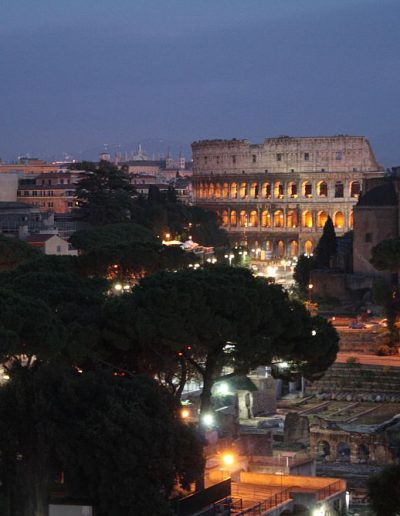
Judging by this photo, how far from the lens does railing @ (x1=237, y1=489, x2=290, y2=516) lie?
2588cm

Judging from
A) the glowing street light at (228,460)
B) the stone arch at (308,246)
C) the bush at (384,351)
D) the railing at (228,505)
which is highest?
the stone arch at (308,246)

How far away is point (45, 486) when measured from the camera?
81.7 feet

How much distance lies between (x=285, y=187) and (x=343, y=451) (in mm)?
75998

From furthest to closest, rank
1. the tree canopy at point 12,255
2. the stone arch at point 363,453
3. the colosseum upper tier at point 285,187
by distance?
the colosseum upper tier at point 285,187
the tree canopy at point 12,255
the stone arch at point 363,453

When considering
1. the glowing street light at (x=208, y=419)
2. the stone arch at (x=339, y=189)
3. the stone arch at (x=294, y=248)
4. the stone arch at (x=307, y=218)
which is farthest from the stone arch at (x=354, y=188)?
the glowing street light at (x=208, y=419)

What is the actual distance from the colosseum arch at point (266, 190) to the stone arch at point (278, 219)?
2.18m

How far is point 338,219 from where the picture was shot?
4281 inches

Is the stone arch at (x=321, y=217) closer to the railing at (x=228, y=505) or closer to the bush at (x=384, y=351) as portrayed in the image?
the bush at (x=384, y=351)

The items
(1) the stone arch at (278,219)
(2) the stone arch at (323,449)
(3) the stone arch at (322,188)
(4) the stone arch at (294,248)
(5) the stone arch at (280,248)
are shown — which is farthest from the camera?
(3) the stone arch at (322,188)

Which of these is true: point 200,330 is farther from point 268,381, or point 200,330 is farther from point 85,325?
point 268,381

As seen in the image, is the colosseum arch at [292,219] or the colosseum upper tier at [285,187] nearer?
the colosseum upper tier at [285,187]

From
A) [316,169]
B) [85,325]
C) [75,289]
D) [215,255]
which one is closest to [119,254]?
[75,289]

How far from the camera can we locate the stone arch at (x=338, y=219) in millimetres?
108000

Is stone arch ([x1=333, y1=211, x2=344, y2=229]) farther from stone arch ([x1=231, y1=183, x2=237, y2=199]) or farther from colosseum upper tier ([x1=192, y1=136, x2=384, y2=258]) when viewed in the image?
stone arch ([x1=231, y1=183, x2=237, y2=199])
